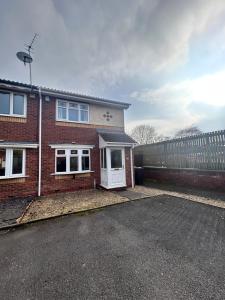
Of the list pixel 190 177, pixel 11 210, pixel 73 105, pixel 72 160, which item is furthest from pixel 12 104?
pixel 190 177

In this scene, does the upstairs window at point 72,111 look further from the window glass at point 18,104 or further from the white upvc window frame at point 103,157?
the white upvc window frame at point 103,157

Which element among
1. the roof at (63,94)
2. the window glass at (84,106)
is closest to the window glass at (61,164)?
the window glass at (84,106)

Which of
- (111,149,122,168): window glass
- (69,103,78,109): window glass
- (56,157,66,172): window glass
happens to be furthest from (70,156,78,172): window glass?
(69,103,78,109): window glass

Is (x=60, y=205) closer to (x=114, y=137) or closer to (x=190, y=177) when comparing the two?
(x=114, y=137)

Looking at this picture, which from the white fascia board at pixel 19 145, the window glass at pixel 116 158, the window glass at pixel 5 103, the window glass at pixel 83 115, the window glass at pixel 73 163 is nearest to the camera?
the white fascia board at pixel 19 145

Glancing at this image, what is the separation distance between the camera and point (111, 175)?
10000 mm

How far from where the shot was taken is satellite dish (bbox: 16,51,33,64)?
966 centimetres

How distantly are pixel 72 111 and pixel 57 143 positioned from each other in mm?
2527

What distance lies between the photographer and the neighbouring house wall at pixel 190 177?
8461 mm

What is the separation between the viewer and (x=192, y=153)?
9.76 metres

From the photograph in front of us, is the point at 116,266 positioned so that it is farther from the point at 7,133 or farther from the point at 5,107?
the point at 5,107

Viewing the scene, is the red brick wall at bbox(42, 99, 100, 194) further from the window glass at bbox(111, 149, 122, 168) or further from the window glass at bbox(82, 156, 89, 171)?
the window glass at bbox(111, 149, 122, 168)

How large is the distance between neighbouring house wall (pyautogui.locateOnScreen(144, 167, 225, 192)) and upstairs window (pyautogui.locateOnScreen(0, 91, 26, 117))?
10182mm

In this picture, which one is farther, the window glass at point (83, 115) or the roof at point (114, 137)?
the window glass at point (83, 115)
